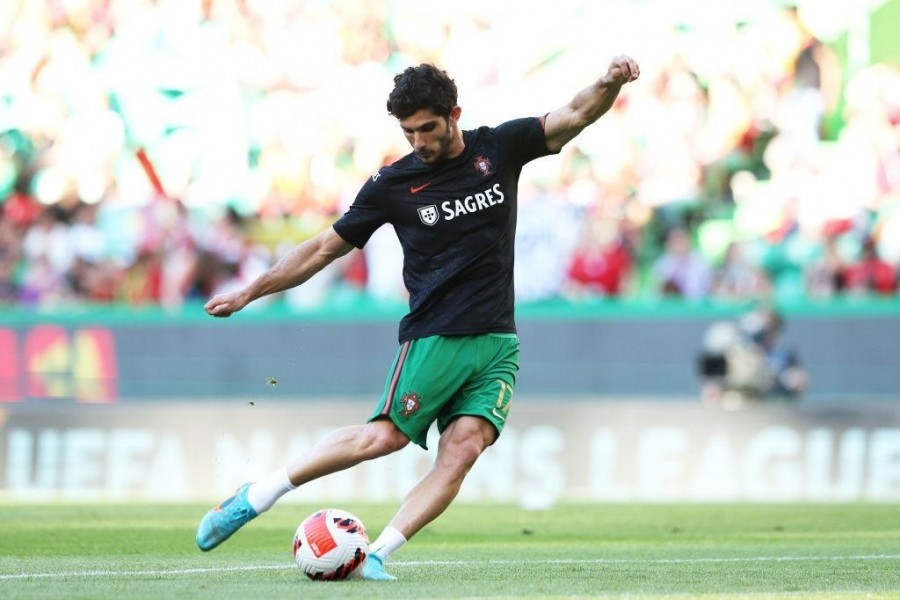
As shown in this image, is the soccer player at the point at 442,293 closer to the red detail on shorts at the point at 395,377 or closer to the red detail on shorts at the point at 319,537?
the red detail on shorts at the point at 395,377

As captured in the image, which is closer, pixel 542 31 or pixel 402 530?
pixel 402 530

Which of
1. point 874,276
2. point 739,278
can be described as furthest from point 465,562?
point 874,276

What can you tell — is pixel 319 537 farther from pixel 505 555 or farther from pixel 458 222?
pixel 505 555

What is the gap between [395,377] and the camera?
7605 mm

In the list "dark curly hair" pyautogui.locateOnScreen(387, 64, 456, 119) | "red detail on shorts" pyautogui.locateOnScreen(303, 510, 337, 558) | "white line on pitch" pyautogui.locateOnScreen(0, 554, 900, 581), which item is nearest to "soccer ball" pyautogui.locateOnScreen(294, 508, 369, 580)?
"red detail on shorts" pyautogui.locateOnScreen(303, 510, 337, 558)

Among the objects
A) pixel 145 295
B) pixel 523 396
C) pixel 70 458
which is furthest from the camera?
pixel 145 295

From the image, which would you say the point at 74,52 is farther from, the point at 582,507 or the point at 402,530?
the point at 402,530

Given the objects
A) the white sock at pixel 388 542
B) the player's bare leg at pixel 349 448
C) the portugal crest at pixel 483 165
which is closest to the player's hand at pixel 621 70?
the portugal crest at pixel 483 165

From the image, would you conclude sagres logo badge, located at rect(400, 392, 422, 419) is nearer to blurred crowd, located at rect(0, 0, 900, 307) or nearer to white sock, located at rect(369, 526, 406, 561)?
white sock, located at rect(369, 526, 406, 561)

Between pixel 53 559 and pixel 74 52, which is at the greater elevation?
pixel 74 52

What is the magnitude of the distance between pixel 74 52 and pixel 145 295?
474 centimetres

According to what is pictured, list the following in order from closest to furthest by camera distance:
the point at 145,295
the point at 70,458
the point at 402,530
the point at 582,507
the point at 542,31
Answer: the point at 402,530
the point at 582,507
the point at 70,458
the point at 145,295
the point at 542,31

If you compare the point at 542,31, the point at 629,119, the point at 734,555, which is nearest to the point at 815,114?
the point at 629,119

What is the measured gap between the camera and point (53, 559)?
8.85 metres
